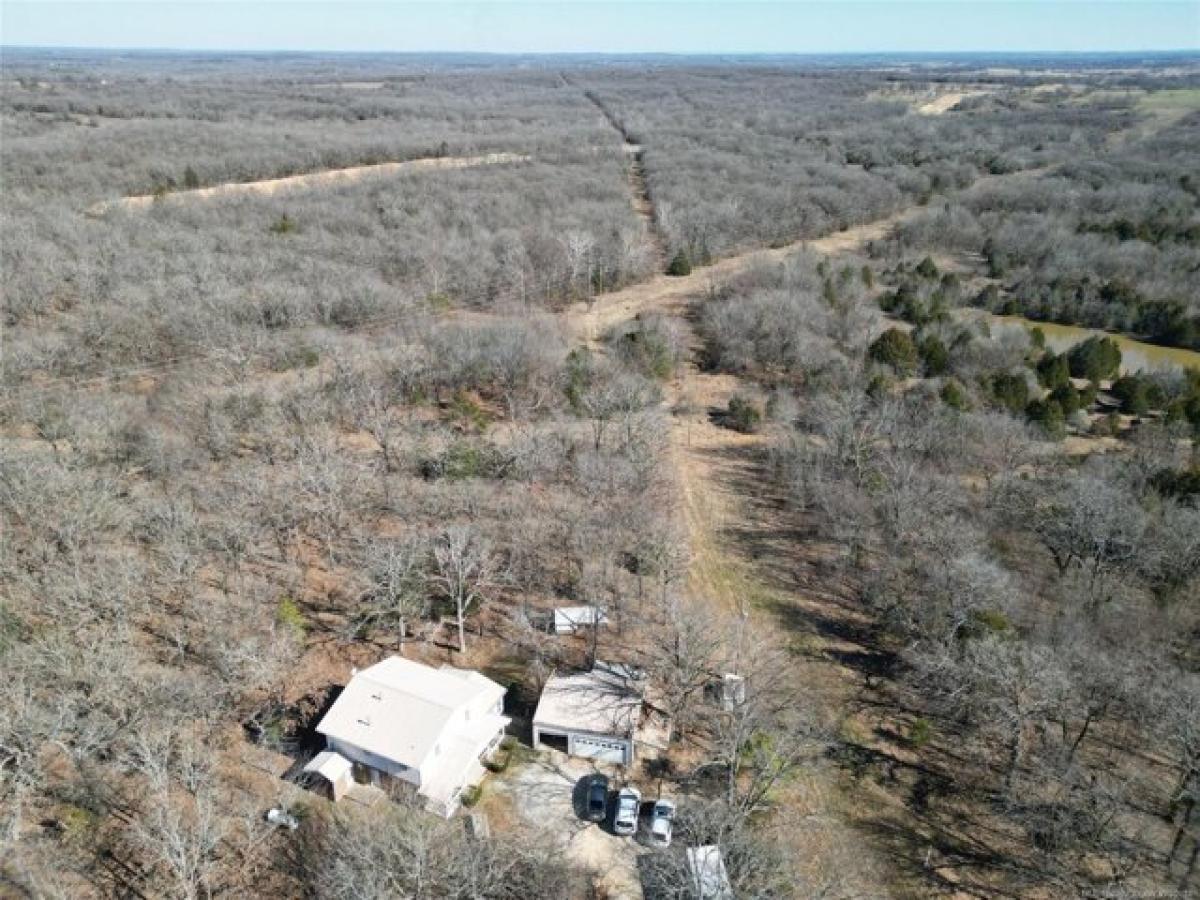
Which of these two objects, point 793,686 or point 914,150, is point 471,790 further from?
point 914,150

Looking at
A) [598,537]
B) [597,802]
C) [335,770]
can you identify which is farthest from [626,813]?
[598,537]

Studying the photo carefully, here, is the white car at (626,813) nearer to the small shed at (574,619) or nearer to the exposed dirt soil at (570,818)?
the exposed dirt soil at (570,818)

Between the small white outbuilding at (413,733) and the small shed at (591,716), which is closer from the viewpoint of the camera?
the small white outbuilding at (413,733)

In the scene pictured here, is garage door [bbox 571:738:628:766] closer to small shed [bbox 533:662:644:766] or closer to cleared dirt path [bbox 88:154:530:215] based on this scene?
small shed [bbox 533:662:644:766]

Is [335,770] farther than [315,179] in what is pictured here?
No

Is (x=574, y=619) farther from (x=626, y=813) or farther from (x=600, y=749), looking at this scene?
(x=626, y=813)

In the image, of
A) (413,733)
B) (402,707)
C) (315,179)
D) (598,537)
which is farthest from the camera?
(315,179)

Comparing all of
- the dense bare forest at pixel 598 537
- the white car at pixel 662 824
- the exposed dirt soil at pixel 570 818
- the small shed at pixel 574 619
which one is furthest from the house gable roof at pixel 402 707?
the white car at pixel 662 824
